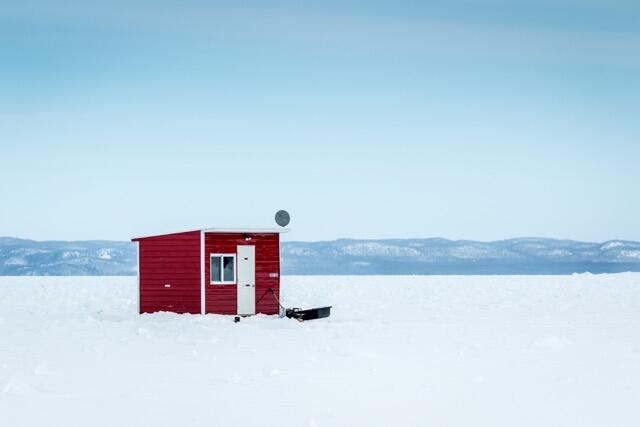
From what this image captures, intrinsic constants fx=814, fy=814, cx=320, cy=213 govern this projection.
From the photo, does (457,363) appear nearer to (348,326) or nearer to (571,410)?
(571,410)

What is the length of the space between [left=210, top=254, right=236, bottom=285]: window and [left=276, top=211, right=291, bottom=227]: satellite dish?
6.60 feet

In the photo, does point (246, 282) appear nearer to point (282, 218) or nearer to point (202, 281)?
point (202, 281)

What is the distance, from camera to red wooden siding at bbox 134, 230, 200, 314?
2805cm

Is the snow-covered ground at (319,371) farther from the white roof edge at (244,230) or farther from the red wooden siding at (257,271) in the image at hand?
the white roof edge at (244,230)

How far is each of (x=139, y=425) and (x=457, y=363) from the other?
26.6 feet

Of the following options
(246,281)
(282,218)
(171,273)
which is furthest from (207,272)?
(282,218)

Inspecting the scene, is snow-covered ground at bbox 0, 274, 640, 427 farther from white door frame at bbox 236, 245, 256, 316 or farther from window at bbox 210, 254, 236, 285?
window at bbox 210, 254, 236, 285

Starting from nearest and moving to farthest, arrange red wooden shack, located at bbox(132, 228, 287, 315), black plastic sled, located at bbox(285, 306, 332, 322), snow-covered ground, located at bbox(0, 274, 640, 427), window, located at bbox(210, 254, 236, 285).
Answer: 1. snow-covered ground, located at bbox(0, 274, 640, 427)
2. black plastic sled, located at bbox(285, 306, 332, 322)
3. red wooden shack, located at bbox(132, 228, 287, 315)
4. window, located at bbox(210, 254, 236, 285)

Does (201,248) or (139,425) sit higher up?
(201,248)

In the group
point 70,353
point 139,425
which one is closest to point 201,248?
point 70,353

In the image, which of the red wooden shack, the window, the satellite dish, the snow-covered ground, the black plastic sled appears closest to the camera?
the snow-covered ground

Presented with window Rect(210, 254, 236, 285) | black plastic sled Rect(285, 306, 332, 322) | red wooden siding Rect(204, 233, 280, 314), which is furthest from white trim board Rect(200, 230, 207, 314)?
black plastic sled Rect(285, 306, 332, 322)

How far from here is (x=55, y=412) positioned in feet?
41.0

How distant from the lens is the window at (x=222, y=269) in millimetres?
28250
